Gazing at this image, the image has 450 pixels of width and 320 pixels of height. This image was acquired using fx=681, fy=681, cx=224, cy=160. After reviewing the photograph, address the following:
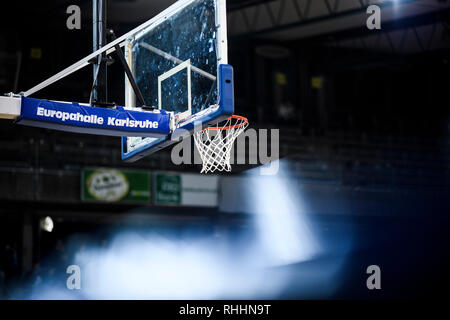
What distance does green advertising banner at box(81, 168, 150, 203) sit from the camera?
50.9ft

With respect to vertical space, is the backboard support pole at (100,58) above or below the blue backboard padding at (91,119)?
above

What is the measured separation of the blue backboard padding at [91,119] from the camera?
6336mm

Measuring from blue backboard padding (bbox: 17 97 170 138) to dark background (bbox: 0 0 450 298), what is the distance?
7131 millimetres

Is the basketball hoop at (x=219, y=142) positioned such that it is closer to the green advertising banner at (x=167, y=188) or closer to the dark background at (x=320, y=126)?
the dark background at (x=320, y=126)

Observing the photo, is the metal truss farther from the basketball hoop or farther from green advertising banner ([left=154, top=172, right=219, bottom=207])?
the basketball hoop

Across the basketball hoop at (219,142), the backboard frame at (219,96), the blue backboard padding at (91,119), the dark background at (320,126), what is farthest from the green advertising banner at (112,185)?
the blue backboard padding at (91,119)

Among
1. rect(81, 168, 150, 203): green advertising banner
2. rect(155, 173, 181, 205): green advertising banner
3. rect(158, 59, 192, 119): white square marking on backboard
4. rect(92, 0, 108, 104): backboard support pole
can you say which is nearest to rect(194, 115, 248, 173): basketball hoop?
rect(158, 59, 192, 119): white square marking on backboard

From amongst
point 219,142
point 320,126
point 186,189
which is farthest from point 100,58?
point 320,126

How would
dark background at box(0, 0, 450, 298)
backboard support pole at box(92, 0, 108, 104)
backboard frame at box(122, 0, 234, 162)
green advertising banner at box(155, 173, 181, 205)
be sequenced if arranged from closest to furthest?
backboard frame at box(122, 0, 234, 162) → backboard support pole at box(92, 0, 108, 104) → dark background at box(0, 0, 450, 298) → green advertising banner at box(155, 173, 181, 205)

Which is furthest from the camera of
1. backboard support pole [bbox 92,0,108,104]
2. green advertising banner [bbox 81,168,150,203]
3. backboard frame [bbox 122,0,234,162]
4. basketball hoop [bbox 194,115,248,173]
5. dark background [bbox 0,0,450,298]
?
dark background [bbox 0,0,450,298]

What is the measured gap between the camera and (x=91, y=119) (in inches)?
259

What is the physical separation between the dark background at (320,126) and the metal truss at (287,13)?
50 millimetres
